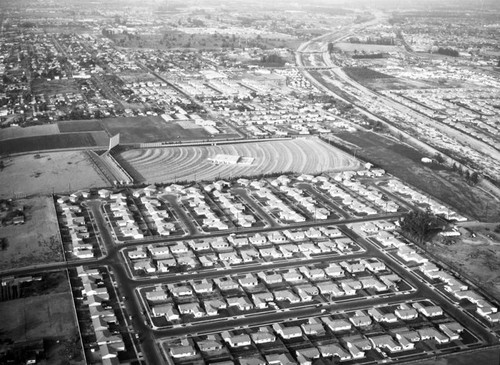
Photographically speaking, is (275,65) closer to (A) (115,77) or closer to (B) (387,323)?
(A) (115,77)

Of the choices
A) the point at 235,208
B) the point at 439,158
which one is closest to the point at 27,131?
the point at 235,208

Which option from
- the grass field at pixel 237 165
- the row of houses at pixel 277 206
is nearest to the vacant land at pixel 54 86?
the grass field at pixel 237 165

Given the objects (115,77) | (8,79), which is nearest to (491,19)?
(115,77)

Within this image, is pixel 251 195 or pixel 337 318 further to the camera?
pixel 251 195

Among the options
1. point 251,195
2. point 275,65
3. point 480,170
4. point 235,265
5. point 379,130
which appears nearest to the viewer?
point 235,265

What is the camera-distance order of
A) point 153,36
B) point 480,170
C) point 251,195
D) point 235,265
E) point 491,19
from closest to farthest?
point 235,265
point 251,195
point 480,170
point 153,36
point 491,19

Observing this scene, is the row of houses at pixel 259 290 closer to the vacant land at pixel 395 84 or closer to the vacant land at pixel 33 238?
the vacant land at pixel 33 238
